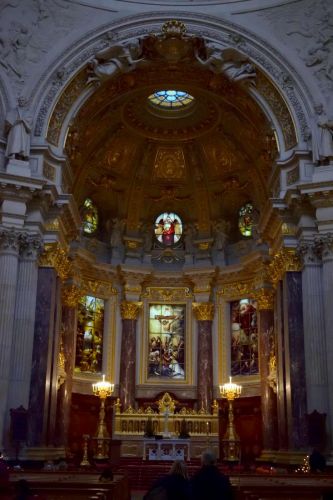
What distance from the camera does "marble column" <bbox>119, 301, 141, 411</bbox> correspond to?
28.2 metres

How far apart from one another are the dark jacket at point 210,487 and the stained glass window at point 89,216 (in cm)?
2373

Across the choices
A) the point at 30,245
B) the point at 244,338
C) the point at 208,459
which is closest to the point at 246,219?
the point at 244,338

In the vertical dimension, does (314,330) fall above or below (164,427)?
above

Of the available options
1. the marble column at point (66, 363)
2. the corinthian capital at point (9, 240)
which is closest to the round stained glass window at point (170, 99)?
the marble column at point (66, 363)

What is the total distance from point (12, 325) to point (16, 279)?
149cm

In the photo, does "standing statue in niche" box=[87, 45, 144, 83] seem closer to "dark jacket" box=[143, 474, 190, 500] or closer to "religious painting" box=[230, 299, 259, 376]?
"religious painting" box=[230, 299, 259, 376]

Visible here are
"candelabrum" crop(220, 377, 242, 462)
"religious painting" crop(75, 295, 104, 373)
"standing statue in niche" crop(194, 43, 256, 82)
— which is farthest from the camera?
"religious painting" crop(75, 295, 104, 373)

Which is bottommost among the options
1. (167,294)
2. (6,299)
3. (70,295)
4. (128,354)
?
(128,354)

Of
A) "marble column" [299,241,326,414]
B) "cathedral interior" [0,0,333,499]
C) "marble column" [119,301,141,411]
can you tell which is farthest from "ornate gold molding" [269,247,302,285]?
"marble column" [119,301,141,411]

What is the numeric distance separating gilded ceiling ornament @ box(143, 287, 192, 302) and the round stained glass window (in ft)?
28.2

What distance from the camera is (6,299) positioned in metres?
19.7

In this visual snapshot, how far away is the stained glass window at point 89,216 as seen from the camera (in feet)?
98.2

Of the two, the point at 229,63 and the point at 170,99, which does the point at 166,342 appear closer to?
the point at 170,99

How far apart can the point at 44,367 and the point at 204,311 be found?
1122cm
